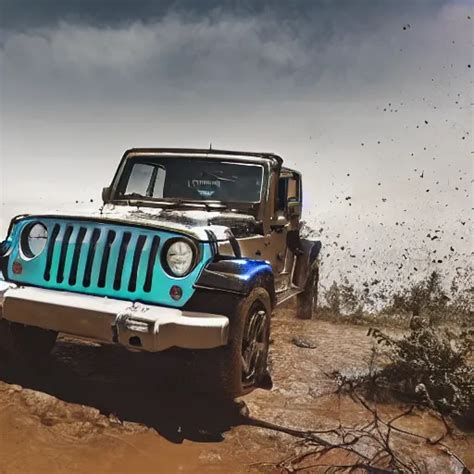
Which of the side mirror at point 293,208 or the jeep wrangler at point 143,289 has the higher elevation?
the side mirror at point 293,208

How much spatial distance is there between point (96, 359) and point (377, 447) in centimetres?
234

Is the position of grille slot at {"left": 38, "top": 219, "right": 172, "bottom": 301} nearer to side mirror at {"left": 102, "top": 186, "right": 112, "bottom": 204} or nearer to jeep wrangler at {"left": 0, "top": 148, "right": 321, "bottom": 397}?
jeep wrangler at {"left": 0, "top": 148, "right": 321, "bottom": 397}

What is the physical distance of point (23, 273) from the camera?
3488mm

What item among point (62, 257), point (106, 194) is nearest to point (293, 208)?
point (106, 194)

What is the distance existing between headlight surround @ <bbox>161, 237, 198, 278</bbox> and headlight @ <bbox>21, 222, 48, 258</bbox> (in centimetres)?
96

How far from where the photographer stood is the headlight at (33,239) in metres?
3.51

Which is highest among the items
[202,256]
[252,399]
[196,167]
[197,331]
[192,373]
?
[196,167]

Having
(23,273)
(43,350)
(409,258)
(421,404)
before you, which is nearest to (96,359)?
(43,350)

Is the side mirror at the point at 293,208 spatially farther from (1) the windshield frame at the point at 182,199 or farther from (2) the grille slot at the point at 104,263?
(2) the grille slot at the point at 104,263

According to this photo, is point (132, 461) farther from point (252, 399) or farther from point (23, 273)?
point (23, 273)

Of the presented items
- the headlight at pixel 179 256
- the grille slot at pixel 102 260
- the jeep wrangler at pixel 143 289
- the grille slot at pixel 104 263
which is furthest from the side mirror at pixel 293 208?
the grille slot at pixel 104 263

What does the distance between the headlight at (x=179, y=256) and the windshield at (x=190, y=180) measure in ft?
4.50

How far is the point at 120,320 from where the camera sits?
9.65 feet

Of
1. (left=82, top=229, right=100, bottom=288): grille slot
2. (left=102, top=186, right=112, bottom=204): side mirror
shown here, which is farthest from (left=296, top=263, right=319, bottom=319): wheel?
(left=82, top=229, right=100, bottom=288): grille slot
